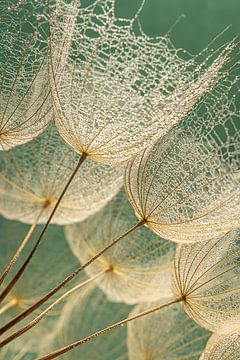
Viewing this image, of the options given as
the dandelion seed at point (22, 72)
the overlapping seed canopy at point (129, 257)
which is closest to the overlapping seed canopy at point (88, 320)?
the overlapping seed canopy at point (129, 257)

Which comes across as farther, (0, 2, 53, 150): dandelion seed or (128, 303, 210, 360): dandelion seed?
→ (128, 303, 210, 360): dandelion seed

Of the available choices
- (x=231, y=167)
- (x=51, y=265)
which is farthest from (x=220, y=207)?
(x=51, y=265)

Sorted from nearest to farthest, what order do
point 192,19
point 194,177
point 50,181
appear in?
1. point 194,177
2. point 50,181
3. point 192,19

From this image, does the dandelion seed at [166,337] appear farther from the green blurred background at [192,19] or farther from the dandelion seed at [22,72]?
the green blurred background at [192,19]

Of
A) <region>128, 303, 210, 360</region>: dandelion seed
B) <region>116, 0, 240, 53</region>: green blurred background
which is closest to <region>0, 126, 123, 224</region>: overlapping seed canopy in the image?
<region>128, 303, 210, 360</region>: dandelion seed

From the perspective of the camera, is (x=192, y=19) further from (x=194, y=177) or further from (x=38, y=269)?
(x=194, y=177)

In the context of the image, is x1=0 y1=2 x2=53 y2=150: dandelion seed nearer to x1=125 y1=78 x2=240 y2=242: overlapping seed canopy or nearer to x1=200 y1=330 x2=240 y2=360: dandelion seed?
x1=125 y1=78 x2=240 y2=242: overlapping seed canopy

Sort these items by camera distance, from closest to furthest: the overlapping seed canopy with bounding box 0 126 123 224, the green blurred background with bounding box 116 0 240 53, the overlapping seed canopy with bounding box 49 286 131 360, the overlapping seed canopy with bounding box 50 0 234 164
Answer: the overlapping seed canopy with bounding box 50 0 234 164 < the overlapping seed canopy with bounding box 0 126 123 224 < the overlapping seed canopy with bounding box 49 286 131 360 < the green blurred background with bounding box 116 0 240 53

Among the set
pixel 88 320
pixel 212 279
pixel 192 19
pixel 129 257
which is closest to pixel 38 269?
pixel 88 320

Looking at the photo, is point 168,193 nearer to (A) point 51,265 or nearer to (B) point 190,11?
(A) point 51,265
